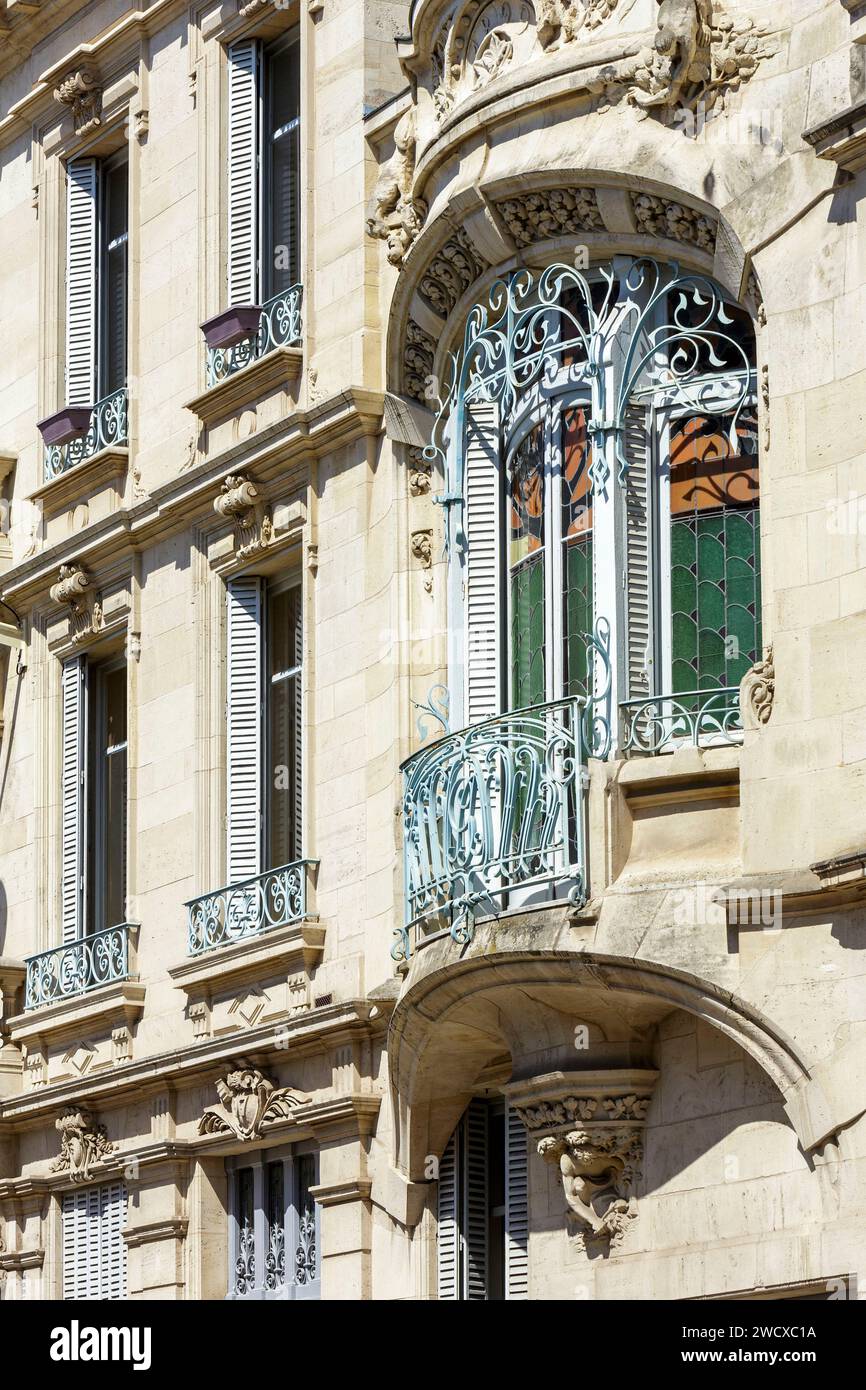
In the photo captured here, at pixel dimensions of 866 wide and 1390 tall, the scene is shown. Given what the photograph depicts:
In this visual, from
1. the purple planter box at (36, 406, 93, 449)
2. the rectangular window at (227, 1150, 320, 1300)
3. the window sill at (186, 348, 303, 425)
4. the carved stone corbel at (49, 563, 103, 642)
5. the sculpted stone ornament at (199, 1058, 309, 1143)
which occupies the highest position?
the purple planter box at (36, 406, 93, 449)

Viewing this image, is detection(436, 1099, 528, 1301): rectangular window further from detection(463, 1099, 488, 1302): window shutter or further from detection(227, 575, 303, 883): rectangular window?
detection(227, 575, 303, 883): rectangular window

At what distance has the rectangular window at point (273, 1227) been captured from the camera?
768 inches

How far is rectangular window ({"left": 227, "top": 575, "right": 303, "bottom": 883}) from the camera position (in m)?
20.5

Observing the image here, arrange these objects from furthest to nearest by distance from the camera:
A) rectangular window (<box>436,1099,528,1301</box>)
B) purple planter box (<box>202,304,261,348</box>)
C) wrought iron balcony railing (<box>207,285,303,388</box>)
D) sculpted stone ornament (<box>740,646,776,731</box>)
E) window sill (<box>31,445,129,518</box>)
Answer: window sill (<box>31,445,129,518</box>) → purple planter box (<box>202,304,261,348</box>) → wrought iron balcony railing (<box>207,285,303,388</box>) → rectangular window (<box>436,1099,528,1301</box>) → sculpted stone ornament (<box>740,646,776,731</box>)

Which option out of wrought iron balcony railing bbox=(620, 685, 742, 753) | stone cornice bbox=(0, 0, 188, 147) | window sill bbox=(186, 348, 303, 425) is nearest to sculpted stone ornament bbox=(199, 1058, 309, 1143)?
wrought iron balcony railing bbox=(620, 685, 742, 753)

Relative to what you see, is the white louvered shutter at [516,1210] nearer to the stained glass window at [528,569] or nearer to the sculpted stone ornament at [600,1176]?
the sculpted stone ornament at [600,1176]

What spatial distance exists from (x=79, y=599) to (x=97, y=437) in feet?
3.88

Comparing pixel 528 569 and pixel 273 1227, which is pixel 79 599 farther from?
pixel 528 569

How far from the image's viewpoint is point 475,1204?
18328 mm

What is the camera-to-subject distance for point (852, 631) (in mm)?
15180

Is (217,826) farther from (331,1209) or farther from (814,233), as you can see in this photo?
(814,233)

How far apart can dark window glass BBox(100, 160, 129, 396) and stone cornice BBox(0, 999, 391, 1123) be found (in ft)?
16.7

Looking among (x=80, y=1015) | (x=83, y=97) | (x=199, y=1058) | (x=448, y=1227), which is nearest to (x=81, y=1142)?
(x=80, y=1015)

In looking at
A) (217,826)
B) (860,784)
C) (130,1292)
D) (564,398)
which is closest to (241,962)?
(217,826)
